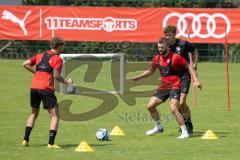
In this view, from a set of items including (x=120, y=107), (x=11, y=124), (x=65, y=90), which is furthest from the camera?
(x=65, y=90)

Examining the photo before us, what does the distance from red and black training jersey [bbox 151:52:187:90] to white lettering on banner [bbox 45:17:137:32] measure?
20444 millimetres

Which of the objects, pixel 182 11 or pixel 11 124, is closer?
pixel 11 124

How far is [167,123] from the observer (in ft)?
53.6

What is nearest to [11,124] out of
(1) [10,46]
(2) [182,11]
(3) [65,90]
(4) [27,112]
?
(4) [27,112]

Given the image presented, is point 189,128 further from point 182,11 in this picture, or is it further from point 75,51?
point 75,51

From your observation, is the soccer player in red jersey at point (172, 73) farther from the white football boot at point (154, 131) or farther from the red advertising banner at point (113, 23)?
the red advertising banner at point (113, 23)

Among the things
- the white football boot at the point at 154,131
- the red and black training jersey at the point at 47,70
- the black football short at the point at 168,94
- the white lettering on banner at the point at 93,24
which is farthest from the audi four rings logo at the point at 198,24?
the red and black training jersey at the point at 47,70

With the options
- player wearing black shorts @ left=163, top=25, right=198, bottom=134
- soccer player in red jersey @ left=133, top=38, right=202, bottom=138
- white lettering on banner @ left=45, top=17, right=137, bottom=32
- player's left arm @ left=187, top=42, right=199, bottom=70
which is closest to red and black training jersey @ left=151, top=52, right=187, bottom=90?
soccer player in red jersey @ left=133, top=38, right=202, bottom=138

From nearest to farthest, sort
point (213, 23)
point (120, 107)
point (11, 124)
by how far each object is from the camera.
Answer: point (11, 124), point (120, 107), point (213, 23)

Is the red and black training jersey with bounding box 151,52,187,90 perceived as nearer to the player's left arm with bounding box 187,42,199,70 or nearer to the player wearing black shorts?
the player wearing black shorts

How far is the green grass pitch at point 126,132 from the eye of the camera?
458 inches

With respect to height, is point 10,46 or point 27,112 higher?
point 10,46

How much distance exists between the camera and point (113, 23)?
34.3 m

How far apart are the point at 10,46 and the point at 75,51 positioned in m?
3.47
